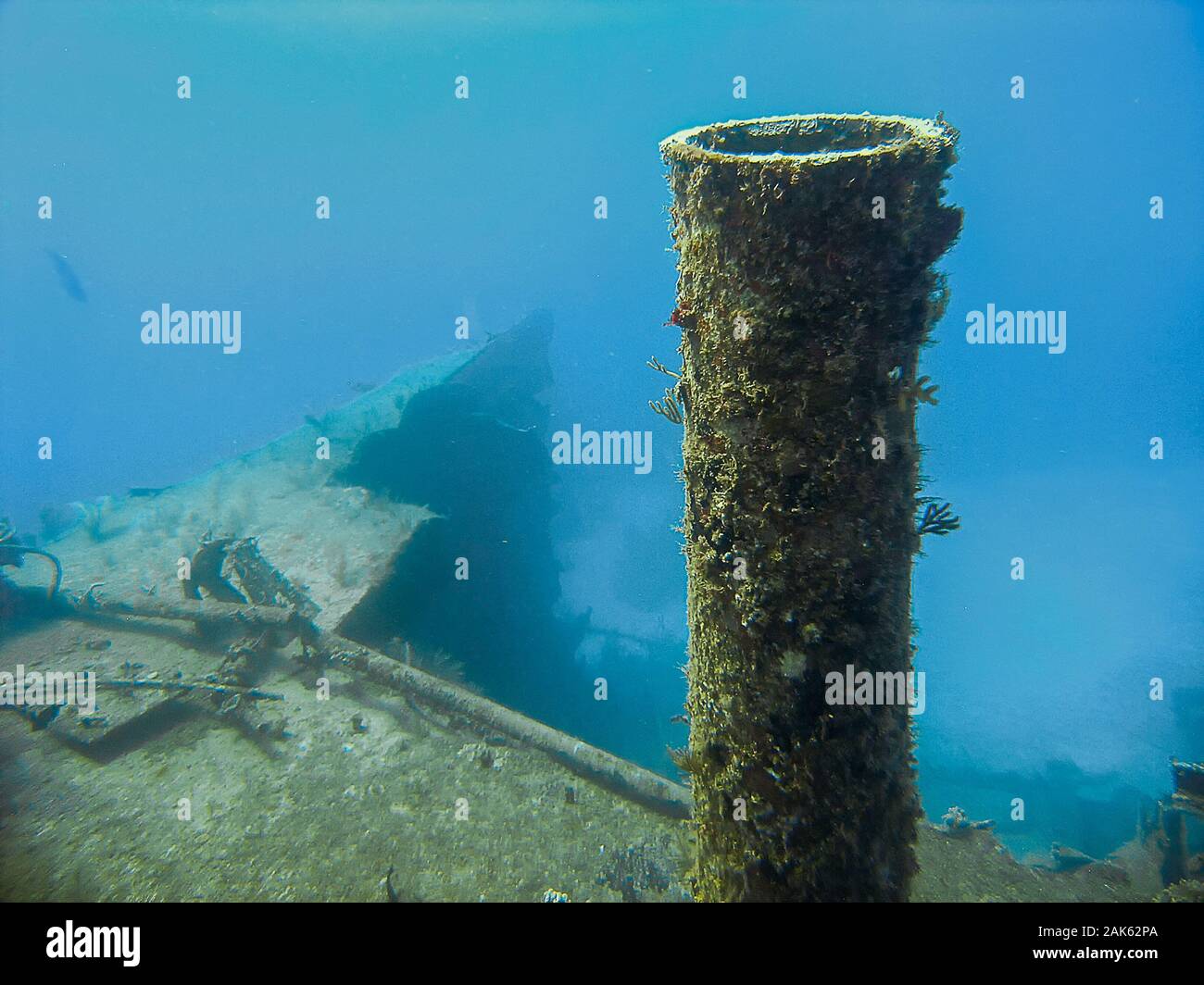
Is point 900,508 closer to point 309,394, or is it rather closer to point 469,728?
point 469,728

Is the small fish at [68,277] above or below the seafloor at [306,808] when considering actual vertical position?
above

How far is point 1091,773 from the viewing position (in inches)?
879

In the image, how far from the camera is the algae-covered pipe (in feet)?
7.88

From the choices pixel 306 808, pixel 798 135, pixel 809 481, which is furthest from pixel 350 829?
pixel 798 135

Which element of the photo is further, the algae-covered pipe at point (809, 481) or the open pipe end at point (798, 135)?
the open pipe end at point (798, 135)

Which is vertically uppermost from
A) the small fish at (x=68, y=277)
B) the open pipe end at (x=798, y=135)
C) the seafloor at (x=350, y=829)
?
the small fish at (x=68, y=277)

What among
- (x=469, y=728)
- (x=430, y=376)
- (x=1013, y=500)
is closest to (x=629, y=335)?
(x=1013, y=500)

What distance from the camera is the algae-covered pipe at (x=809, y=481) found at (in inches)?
94.5

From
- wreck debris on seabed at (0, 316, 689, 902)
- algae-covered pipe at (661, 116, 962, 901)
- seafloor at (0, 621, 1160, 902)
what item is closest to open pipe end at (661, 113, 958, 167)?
algae-covered pipe at (661, 116, 962, 901)

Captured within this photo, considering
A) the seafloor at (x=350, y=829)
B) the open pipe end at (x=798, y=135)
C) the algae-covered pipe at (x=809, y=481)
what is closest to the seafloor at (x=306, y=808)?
the seafloor at (x=350, y=829)

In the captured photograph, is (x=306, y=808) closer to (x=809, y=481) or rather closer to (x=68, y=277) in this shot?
(x=809, y=481)

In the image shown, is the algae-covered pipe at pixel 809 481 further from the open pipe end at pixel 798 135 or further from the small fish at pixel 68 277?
the small fish at pixel 68 277

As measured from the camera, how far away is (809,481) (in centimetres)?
250
